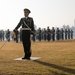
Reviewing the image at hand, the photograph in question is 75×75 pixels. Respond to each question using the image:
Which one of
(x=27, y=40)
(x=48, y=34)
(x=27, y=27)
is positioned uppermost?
(x=27, y=27)

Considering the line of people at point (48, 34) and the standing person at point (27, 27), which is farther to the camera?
the line of people at point (48, 34)

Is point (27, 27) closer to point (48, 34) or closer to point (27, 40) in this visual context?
point (27, 40)

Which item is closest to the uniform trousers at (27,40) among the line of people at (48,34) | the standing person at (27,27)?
the standing person at (27,27)

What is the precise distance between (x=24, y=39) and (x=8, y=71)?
10.7ft

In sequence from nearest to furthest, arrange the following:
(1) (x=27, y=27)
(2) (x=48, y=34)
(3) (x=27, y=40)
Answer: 1. (1) (x=27, y=27)
2. (3) (x=27, y=40)
3. (2) (x=48, y=34)

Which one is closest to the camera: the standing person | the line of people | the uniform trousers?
the standing person

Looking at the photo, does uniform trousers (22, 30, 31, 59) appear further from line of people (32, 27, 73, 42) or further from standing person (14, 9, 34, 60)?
line of people (32, 27, 73, 42)

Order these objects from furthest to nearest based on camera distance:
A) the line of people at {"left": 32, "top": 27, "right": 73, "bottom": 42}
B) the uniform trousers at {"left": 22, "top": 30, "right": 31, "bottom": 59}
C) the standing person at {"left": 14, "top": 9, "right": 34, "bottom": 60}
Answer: the line of people at {"left": 32, "top": 27, "right": 73, "bottom": 42} → the uniform trousers at {"left": 22, "top": 30, "right": 31, "bottom": 59} → the standing person at {"left": 14, "top": 9, "right": 34, "bottom": 60}

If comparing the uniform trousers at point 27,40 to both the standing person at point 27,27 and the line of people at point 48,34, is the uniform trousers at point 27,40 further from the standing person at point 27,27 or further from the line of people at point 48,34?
the line of people at point 48,34

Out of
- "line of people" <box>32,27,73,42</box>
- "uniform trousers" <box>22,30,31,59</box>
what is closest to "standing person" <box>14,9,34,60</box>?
"uniform trousers" <box>22,30,31,59</box>

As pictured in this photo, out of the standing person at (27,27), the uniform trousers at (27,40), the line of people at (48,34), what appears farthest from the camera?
the line of people at (48,34)

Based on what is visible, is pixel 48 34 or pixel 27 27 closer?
pixel 27 27

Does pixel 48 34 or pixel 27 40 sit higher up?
pixel 27 40

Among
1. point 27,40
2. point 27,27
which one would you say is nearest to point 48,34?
point 27,40
